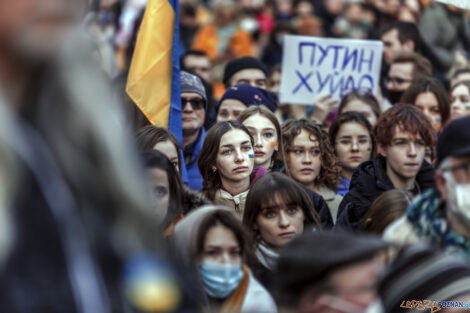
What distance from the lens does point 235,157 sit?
546 cm

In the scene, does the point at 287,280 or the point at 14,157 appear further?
the point at 287,280

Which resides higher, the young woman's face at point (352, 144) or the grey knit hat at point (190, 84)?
the grey knit hat at point (190, 84)

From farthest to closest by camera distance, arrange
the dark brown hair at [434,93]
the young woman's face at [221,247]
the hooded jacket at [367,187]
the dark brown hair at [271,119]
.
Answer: the dark brown hair at [434,93], the dark brown hair at [271,119], the hooded jacket at [367,187], the young woman's face at [221,247]

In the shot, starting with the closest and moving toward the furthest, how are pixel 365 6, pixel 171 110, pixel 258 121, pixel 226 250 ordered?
pixel 226 250, pixel 171 110, pixel 258 121, pixel 365 6

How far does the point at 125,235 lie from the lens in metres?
1.56

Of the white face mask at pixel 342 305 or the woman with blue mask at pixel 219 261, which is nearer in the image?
the white face mask at pixel 342 305

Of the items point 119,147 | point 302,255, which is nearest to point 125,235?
point 119,147

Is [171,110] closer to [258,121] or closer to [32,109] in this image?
[258,121]

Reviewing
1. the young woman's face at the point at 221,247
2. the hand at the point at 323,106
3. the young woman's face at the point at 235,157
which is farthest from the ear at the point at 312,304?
the hand at the point at 323,106

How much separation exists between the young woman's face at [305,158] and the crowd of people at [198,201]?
11mm

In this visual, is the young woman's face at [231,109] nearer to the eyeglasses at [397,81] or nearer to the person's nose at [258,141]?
the person's nose at [258,141]

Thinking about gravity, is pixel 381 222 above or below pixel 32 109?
below

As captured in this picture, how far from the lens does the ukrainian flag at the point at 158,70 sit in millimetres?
5715

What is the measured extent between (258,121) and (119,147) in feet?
15.2
